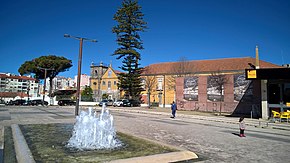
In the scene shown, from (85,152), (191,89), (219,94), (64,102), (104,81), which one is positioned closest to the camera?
(85,152)

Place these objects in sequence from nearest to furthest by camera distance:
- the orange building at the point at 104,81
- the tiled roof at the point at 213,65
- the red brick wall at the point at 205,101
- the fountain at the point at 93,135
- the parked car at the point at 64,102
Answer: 1. the fountain at the point at 93,135
2. the red brick wall at the point at 205,101
3. the parked car at the point at 64,102
4. the tiled roof at the point at 213,65
5. the orange building at the point at 104,81

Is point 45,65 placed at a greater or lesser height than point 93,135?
greater

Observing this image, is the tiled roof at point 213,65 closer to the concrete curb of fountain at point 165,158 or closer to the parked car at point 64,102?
the parked car at point 64,102

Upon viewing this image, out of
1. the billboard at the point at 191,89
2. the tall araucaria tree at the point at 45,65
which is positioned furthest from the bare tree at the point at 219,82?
the tall araucaria tree at the point at 45,65

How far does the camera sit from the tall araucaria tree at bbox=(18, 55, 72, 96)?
6210 centimetres

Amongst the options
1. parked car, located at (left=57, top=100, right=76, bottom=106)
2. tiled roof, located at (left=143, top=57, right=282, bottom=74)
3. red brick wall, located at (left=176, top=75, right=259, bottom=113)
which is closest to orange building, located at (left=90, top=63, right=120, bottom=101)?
tiled roof, located at (left=143, top=57, right=282, bottom=74)

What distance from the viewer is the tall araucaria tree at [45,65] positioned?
6210cm

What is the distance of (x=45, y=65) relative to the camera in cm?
6216

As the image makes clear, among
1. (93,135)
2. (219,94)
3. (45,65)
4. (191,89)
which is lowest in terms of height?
(93,135)

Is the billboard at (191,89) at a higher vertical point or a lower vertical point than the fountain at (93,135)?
higher

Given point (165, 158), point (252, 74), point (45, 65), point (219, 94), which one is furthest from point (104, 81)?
point (165, 158)

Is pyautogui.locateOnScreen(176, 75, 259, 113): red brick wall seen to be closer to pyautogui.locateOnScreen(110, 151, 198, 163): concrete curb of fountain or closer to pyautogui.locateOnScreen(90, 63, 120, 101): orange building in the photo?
pyautogui.locateOnScreen(110, 151, 198, 163): concrete curb of fountain

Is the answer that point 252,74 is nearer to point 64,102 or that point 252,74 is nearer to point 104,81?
point 64,102

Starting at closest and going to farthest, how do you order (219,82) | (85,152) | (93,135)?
(85,152)
(93,135)
(219,82)
